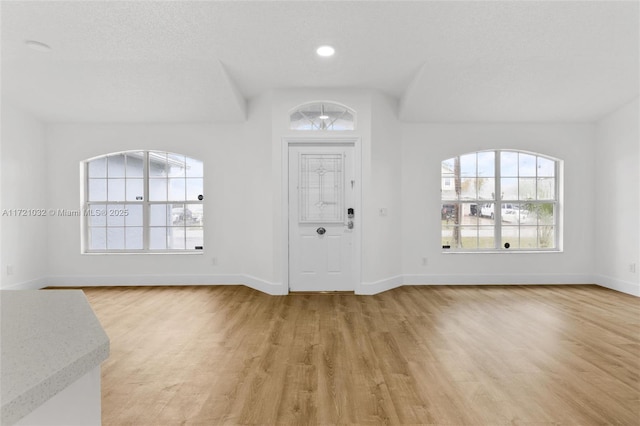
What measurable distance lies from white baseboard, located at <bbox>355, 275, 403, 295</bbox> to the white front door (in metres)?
0.15

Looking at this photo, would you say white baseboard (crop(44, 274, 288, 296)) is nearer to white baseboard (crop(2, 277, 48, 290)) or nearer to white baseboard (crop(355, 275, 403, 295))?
white baseboard (crop(2, 277, 48, 290))

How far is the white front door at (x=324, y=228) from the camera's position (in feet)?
16.3

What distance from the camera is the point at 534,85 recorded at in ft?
15.0

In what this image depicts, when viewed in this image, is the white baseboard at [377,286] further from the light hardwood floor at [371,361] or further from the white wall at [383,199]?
the light hardwood floor at [371,361]

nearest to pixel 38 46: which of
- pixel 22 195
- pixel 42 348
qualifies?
pixel 22 195

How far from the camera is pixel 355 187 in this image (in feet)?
16.1

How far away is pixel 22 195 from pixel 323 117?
4550mm

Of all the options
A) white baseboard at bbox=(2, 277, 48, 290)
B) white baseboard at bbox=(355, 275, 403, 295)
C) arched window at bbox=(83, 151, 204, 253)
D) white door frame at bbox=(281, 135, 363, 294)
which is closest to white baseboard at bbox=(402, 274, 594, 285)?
white baseboard at bbox=(355, 275, 403, 295)

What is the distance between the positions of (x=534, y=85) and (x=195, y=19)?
424 cm

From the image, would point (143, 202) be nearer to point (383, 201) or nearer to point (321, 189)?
point (321, 189)

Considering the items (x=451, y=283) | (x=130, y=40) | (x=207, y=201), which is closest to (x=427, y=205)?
(x=451, y=283)

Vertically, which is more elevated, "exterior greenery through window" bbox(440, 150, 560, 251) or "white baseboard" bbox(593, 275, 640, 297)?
"exterior greenery through window" bbox(440, 150, 560, 251)

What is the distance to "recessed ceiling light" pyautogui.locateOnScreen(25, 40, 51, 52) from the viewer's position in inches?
144

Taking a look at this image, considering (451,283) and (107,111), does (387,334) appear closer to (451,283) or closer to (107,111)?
(451,283)
